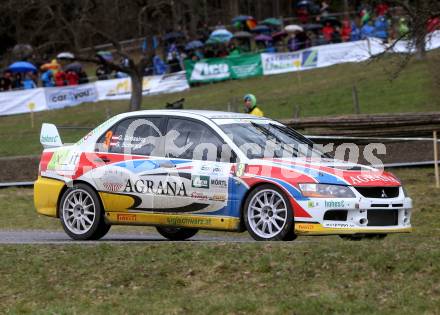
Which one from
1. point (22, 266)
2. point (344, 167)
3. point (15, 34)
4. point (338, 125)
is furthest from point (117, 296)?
point (15, 34)

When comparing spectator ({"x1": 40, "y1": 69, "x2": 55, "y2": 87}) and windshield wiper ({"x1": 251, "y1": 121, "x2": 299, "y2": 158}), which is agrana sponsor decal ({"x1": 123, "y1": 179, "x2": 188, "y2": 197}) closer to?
windshield wiper ({"x1": 251, "y1": 121, "x2": 299, "y2": 158})

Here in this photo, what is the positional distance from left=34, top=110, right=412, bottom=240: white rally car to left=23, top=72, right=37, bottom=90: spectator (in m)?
29.2

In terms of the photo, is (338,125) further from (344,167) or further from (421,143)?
(344,167)

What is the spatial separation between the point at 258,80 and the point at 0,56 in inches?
854

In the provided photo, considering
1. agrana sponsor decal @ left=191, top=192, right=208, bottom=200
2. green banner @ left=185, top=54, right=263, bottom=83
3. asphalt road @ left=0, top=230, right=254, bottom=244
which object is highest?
green banner @ left=185, top=54, right=263, bottom=83

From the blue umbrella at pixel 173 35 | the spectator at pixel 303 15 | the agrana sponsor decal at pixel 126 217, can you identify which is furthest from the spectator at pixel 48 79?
the agrana sponsor decal at pixel 126 217

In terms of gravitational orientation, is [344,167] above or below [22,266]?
above

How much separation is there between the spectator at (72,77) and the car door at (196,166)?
3008 cm

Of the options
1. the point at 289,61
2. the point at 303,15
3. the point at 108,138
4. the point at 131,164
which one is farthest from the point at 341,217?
the point at 303,15

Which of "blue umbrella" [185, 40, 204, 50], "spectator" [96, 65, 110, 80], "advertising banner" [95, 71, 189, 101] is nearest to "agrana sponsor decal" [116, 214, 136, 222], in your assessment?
"advertising banner" [95, 71, 189, 101]

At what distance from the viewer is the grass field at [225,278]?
7.97 m

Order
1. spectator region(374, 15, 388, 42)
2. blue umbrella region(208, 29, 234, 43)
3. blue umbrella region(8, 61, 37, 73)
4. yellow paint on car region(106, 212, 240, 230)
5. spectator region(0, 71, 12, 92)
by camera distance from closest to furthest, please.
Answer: yellow paint on car region(106, 212, 240, 230), spectator region(374, 15, 388, 42), spectator region(0, 71, 12, 92), blue umbrella region(208, 29, 234, 43), blue umbrella region(8, 61, 37, 73)

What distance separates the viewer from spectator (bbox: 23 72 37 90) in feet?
135

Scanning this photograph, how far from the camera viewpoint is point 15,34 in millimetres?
55125
